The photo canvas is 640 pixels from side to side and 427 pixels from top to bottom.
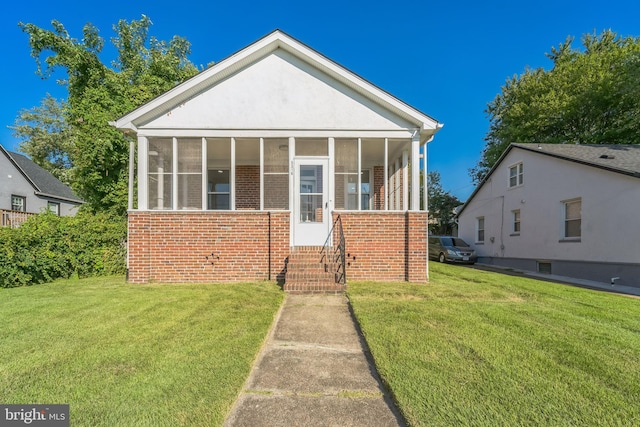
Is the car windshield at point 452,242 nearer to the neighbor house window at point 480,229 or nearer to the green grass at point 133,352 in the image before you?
the neighbor house window at point 480,229

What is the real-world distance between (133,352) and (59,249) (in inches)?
287

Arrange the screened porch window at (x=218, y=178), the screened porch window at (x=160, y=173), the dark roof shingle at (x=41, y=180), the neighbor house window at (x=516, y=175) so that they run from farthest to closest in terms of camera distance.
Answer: the dark roof shingle at (x=41, y=180), the neighbor house window at (x=516, y=175), the screened porch window at (x=218, y=178), the screened porch window at (x=160, y=173)

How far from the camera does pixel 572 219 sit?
36.8ft

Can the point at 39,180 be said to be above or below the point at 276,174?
above

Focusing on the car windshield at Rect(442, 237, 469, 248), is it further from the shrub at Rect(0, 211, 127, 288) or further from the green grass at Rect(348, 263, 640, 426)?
the shrub at Rect(0, 211, 127, 288)

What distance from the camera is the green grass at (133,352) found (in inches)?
90.6

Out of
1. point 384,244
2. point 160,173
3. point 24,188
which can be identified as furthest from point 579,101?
point 24,188

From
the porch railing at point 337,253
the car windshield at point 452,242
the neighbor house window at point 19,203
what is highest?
the neighbor house window at point 19,203

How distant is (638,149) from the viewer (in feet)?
37.3

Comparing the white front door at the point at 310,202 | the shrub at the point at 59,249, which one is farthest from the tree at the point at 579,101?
the shrub at the point at 59,249

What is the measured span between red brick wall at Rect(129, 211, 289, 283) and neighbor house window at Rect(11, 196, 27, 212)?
18339 millimetres

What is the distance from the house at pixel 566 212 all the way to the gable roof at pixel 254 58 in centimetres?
723

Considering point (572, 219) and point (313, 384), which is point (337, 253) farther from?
point (572, 219)

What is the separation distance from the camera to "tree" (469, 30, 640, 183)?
56.2ft
